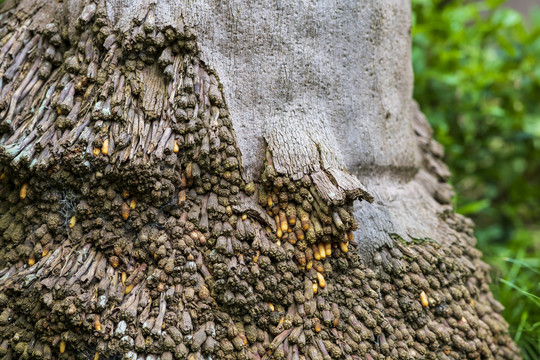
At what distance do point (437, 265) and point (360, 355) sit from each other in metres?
0.61

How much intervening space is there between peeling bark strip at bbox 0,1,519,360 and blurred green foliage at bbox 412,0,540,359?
8.55 ft

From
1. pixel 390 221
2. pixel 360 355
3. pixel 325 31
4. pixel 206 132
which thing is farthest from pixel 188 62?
pixel 360 355

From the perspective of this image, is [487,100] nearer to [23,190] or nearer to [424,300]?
[424,300]

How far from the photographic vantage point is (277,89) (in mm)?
2031

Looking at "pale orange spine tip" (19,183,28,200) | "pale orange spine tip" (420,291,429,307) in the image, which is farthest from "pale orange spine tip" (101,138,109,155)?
"pale orange spine tip" (420,291,429,307)

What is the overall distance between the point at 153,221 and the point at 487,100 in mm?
3770

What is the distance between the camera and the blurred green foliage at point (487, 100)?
163 inches

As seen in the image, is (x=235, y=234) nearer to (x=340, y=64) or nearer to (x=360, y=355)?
(x=360, y=355)

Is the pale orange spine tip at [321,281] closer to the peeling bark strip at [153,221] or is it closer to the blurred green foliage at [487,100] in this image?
the peeling bark strip at [153,221]

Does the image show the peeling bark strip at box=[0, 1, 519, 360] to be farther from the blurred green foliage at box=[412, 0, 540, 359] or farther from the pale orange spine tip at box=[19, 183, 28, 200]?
the blurred green foliage at box=[412, 0, 540, 359]

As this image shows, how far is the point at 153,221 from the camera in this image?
189 centimetres

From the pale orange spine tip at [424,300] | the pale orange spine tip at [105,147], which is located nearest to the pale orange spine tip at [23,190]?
the pale orange spine tip at [105,147]

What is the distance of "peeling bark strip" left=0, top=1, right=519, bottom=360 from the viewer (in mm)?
1768

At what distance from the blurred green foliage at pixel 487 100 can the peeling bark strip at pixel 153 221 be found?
2.61 meters
